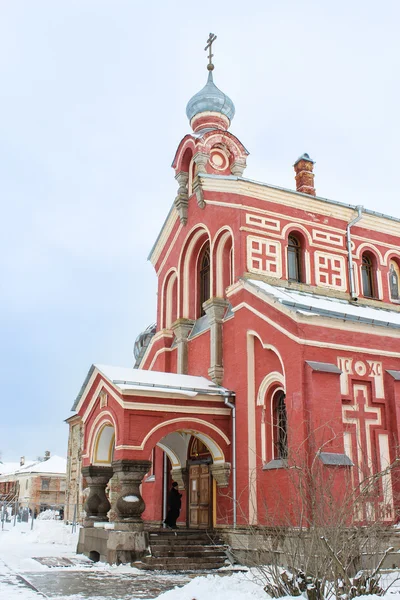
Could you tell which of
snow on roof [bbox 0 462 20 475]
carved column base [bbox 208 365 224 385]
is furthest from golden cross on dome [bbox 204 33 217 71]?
snow on roof [bbox 0 462 20 475]

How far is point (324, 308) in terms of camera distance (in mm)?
14750

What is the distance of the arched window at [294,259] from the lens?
18500mm

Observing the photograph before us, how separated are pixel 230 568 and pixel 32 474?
134 feet

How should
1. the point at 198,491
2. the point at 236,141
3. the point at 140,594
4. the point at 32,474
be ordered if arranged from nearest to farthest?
the point at 140,594, the point at 198,491, the point at 236,141, the point at 32,474

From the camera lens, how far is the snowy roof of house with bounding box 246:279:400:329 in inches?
560

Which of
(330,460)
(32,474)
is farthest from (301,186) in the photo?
(32,474)

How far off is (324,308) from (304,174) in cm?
797

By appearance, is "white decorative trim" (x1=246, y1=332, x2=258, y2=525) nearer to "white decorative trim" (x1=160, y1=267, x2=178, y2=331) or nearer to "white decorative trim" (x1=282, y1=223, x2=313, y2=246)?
"white decorative trim" (x1=282, y1=223, x2=313, y2=246)

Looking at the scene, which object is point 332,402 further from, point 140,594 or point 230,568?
point 140,594

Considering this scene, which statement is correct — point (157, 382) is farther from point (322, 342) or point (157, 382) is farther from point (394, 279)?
point (394, 279)

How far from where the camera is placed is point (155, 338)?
2120 centimetres

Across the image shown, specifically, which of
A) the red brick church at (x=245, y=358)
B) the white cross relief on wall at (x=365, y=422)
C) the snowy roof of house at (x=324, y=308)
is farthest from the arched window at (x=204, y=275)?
the white cross relief on wall at (x=365, y=422)

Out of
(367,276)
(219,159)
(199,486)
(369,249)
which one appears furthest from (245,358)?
(219,159)

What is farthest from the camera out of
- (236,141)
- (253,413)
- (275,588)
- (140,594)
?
(236,141)
